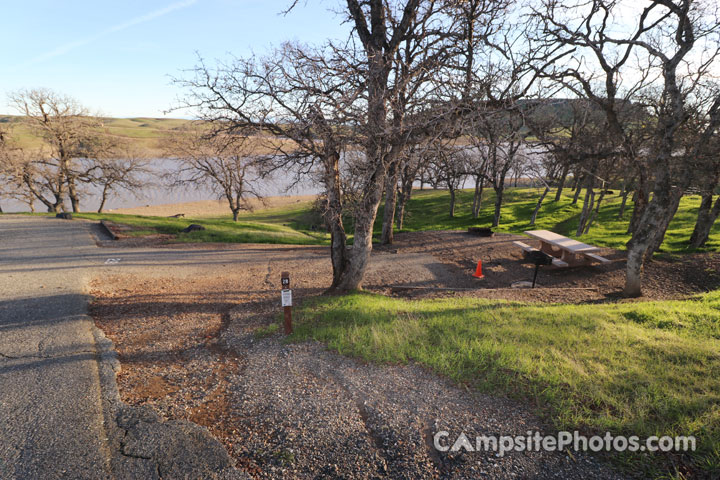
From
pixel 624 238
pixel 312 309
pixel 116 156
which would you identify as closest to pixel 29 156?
pixel 116 156

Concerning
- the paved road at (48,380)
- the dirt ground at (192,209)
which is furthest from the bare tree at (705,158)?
the dirt ground at (192,209)

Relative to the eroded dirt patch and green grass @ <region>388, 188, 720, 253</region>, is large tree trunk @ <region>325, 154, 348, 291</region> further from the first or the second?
green grass @ <region>388, 188, 720, 253</region>

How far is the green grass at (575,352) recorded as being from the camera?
3.59 m

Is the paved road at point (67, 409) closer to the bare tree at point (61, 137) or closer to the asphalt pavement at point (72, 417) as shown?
the asphalt pavement at point (72, 417)

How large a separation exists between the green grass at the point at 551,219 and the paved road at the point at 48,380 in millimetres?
18161

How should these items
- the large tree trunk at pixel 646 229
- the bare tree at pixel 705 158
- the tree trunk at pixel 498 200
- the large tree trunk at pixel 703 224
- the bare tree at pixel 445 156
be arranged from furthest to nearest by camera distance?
the tree trunk at pixel 498 200, the large tree trunk at pixel 703 224, the bare tree at pixel 705 158, the large tree trunk at pixel 646 229, the bare tree at pixel 445 156

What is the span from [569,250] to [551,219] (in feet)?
57.8

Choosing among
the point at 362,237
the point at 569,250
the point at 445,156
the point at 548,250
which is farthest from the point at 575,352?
the point at 548,250

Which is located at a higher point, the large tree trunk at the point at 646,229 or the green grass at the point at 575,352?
the large tree trunk at the point at 646,229

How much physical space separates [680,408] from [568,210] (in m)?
29.1

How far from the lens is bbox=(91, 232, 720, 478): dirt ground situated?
3.28 metres

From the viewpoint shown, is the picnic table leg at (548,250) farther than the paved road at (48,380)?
A: Yes

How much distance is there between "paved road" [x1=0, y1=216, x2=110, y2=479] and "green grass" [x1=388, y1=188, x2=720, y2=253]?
→ 18161 millimetres

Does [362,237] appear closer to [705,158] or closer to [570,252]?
[570,252]
